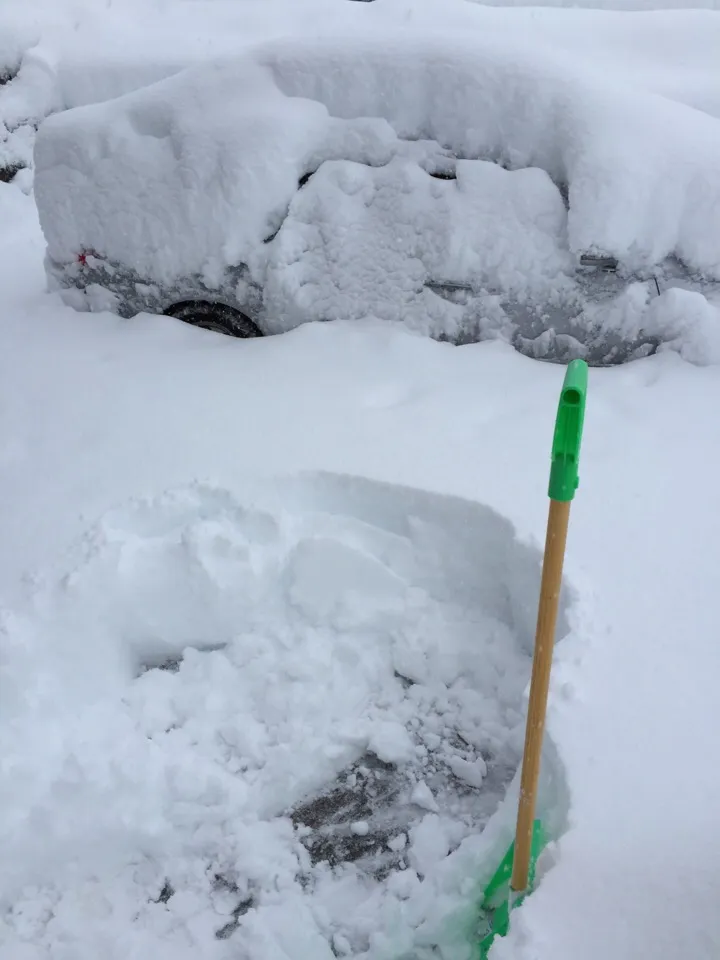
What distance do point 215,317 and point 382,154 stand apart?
1.16 m

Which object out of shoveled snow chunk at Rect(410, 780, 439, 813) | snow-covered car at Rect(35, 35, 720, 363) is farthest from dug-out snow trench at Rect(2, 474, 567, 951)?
snow-covered car at Rect(35, 35, 720, 363)

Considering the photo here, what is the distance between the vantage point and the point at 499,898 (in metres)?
1.76

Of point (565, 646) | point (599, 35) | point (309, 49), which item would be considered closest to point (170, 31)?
point (599, 35)

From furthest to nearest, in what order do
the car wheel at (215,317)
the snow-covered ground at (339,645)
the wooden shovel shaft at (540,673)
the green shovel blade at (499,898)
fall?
the car wheel at (215,317) → the snow-covered ground at (339,645) → the green shovel blade at (499,898) → the wooden shovel shaft at (540,673)

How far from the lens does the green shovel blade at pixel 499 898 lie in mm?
1661

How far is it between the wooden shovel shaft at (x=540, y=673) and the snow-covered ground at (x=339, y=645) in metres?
0.09

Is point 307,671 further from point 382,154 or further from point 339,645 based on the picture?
point 382,154

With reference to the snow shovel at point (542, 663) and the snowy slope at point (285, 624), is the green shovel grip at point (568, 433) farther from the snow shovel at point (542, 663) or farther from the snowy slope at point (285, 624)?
the snowy slope at point (285, 624)

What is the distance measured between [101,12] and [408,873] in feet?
34.0

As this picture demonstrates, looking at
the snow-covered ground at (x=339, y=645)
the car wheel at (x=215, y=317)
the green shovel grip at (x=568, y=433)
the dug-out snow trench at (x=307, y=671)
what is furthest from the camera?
the car wheel at (x=215, y=317)

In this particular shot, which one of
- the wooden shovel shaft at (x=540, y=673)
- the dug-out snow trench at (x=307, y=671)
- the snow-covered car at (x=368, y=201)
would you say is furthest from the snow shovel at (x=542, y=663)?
the snow-covered car at (x=368, y=201)

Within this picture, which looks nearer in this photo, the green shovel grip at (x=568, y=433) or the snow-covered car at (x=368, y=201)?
the green shovel grip at (x=568, y=433)

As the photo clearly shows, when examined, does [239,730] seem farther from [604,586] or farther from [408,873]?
[604,586]

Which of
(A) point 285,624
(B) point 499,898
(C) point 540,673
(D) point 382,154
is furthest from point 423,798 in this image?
Answer: (D) point 382,154
